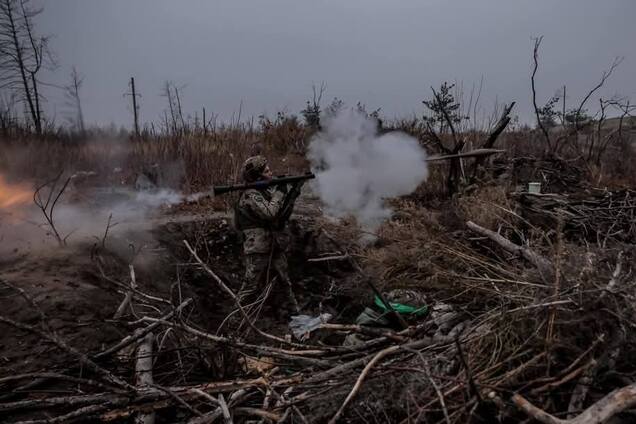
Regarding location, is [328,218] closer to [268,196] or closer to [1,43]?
[268,196]

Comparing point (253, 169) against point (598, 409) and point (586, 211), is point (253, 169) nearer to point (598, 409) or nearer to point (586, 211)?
point (598, 409)

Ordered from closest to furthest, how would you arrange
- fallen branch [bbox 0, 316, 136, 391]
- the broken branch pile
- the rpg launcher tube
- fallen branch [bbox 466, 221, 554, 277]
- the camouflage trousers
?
fallen branch [bbox 0, 316, 136, 391] → fallen branch [bbox 466, 221, 554, 277] → the broken branch pile → the rpg launcher tube → the camouflage trousers

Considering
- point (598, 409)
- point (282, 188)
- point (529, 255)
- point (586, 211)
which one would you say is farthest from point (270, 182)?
point (586, 211)

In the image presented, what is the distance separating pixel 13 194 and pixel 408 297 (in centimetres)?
801

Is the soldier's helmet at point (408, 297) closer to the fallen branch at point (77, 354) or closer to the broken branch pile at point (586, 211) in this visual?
the broken branch pile at point (586, 211)

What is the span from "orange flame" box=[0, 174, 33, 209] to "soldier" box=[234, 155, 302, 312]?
488 centimetres

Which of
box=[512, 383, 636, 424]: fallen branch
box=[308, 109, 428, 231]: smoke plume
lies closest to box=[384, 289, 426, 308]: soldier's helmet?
box=[512, 383, 636, 424]: fallen branch

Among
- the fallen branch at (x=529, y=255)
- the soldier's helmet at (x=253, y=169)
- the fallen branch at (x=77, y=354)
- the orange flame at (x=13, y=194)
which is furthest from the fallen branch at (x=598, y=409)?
the orange flame at (x=13, y=194)

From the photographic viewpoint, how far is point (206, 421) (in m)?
1.90

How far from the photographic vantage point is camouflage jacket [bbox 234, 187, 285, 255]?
5078 mm

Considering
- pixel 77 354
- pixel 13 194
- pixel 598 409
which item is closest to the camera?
pixel 598 409

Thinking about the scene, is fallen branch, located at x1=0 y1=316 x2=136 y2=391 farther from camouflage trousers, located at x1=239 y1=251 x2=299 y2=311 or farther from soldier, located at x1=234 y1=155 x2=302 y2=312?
camouflage trousers, located at x1=239 y1=251 x2=299 y2=311

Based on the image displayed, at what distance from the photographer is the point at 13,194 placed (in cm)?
770

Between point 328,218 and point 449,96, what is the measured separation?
5799mm
